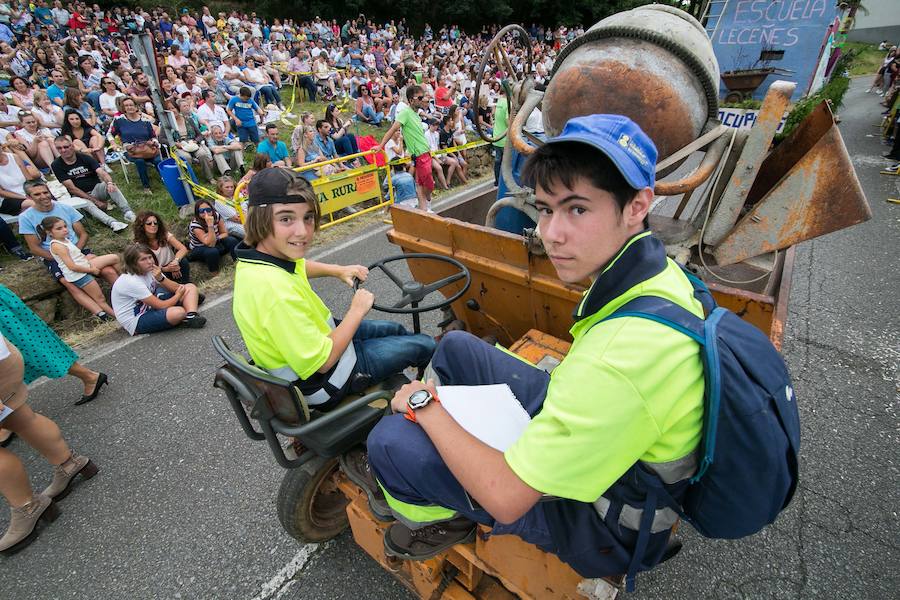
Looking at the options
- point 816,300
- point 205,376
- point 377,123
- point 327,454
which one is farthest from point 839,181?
point 377,123

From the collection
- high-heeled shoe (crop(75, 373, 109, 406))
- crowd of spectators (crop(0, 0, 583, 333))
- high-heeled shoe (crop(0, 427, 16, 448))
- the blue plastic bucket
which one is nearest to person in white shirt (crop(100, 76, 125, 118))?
crowd of spectators (crop(0, 0, 583, 333))

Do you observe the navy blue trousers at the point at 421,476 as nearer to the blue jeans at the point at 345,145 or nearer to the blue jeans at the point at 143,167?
the blue jeans at the point at 143,167

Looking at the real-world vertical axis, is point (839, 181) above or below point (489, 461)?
above

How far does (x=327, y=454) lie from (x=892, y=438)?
385 cm

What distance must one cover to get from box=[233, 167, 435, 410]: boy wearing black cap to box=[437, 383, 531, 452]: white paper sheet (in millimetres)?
700

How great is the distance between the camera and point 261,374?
1.57 m


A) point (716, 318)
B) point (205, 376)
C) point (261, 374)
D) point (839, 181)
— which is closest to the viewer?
point (716, 318)

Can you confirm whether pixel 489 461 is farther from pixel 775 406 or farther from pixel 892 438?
pixel 892 438

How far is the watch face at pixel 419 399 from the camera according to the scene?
1.31 m

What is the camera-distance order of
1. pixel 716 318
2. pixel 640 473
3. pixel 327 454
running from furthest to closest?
pixel 327 454 → pixel 640 473 → pixel 716 318

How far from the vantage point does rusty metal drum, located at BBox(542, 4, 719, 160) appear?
2238mm

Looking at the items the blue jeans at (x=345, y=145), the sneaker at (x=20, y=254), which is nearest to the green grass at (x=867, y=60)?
the blue jeans at (x=345, y=145)

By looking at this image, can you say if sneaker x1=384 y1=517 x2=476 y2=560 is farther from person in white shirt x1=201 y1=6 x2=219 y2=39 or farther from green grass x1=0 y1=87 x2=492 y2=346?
person in white shirt x1=201 y1=6 x2=219 y2=39

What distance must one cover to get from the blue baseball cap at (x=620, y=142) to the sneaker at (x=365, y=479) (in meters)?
1.35
